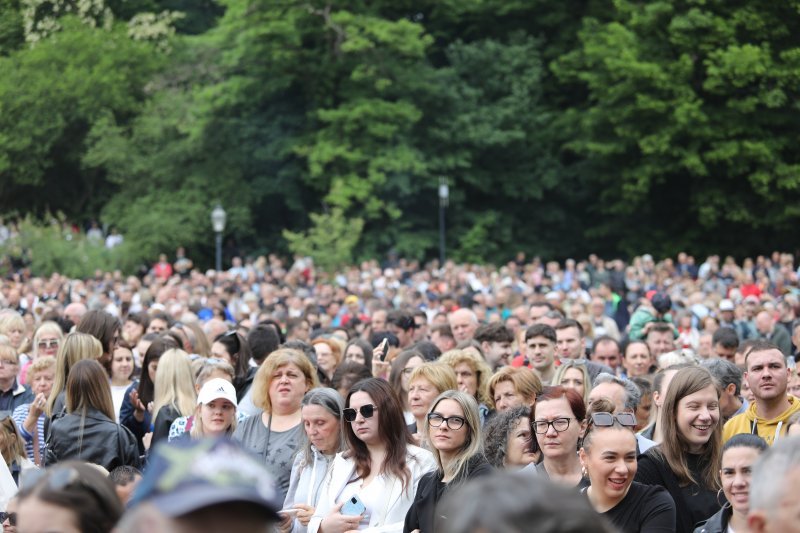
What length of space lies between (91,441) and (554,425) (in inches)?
115

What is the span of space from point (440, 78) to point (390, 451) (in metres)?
34.4

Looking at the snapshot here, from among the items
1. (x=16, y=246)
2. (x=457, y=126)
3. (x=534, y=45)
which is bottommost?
(x=16, y=246)

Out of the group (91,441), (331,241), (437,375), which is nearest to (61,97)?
(331,241)

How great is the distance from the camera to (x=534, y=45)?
41.9 m

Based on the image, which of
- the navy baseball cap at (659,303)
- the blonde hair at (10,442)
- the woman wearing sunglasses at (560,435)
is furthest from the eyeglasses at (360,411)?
the navy baseball cap at (659,303)

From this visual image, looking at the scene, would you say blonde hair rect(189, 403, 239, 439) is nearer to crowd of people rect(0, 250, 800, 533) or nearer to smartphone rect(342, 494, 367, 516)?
crowd of people rect(0, 250, 800, 533)

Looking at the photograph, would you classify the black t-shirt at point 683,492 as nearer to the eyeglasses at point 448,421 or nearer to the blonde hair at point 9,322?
the eyeglasses at point 448,421

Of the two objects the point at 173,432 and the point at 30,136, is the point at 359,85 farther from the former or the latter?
the point at 173,432

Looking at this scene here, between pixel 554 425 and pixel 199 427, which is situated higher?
pixel 554 425

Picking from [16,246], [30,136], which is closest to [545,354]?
[16,246]

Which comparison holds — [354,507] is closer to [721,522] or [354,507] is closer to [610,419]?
[610,419]

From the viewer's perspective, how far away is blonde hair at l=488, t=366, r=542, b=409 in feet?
25.3

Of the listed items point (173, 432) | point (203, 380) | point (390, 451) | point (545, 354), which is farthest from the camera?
point (545, 354)

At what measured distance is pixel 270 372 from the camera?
758 centimetres
